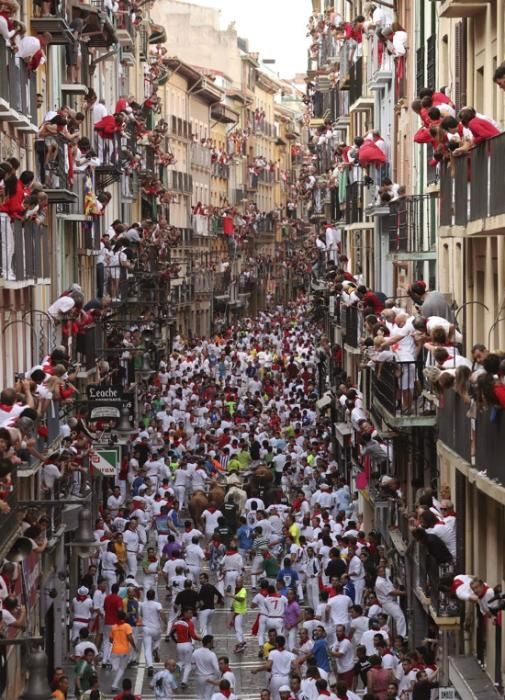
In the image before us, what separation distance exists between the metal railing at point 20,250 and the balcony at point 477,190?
5356 mm

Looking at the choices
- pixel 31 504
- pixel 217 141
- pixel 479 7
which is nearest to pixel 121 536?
pixel 31 504

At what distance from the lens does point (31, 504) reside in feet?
85.7

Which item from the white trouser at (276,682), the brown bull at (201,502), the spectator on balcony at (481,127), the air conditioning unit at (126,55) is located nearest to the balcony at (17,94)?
the spectator on balcony at (481,127)

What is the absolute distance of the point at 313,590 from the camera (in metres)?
33.0

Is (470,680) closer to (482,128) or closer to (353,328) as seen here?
(482,128)

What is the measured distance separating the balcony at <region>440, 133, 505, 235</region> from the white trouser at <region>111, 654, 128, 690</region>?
8.10 meters

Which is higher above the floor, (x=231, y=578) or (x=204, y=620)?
(x=231, y=578)

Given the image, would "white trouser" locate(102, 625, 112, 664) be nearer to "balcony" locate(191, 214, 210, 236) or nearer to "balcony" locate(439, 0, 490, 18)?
"balcony" locate(439, 0, 490, 18)

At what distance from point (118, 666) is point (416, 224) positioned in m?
8.33

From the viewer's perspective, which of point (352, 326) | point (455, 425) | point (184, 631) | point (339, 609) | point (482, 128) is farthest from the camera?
point (352, 326)

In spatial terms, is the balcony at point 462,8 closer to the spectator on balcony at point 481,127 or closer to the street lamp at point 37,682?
the spectator on balcony at point 481,127

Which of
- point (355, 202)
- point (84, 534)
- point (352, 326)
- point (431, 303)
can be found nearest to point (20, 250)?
point (431, 303)

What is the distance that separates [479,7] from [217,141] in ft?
302

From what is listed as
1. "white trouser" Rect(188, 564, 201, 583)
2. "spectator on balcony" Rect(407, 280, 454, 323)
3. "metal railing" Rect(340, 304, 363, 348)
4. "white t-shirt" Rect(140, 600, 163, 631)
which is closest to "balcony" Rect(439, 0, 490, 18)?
"spectator on balcony" Rect(407, 280, 454, 323)
